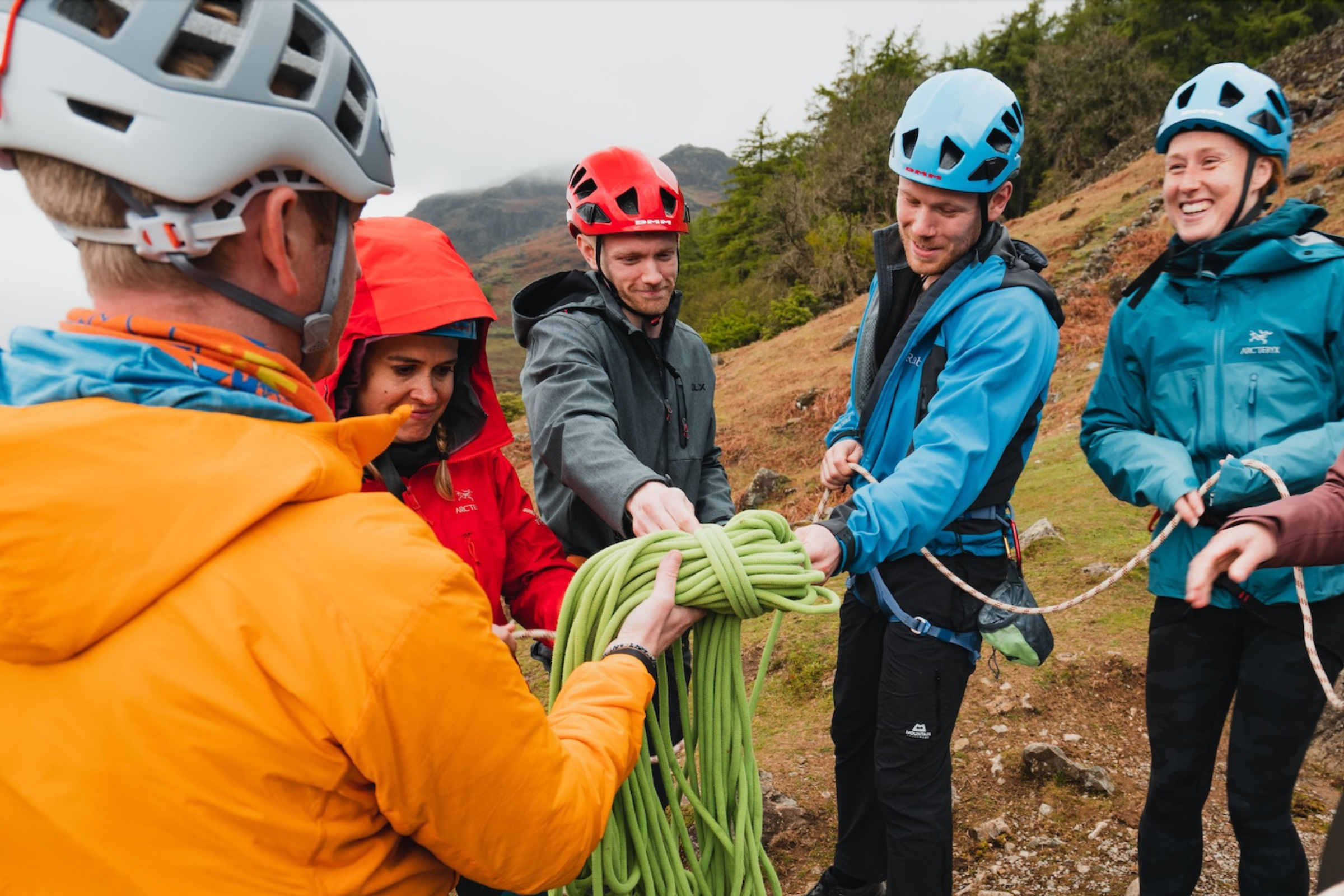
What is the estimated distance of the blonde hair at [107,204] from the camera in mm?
1147

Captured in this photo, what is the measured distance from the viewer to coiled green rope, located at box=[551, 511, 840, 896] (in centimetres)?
189

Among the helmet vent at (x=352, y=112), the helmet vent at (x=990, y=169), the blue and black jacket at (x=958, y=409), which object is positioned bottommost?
the blue and black jacket at (x=958, y=409)

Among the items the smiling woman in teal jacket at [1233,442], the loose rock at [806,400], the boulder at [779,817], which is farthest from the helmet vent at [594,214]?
the loose rock at [806,400]

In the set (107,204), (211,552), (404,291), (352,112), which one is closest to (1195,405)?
(404,291)

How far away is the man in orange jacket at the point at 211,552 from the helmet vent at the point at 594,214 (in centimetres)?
147

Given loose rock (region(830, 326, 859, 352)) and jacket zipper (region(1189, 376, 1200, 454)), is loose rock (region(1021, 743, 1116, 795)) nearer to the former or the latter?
jacket zipper (region(1189, 376, 1200, 454))

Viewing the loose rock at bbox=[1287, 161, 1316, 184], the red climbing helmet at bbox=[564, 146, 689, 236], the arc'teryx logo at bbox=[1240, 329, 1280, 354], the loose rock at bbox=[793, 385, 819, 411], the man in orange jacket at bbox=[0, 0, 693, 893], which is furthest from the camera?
the loose rock at bbox=[1287, 161, 1316, 184]

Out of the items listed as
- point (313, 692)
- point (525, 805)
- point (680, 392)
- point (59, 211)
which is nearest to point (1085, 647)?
point (680, 392)

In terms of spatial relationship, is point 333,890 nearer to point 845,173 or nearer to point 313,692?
point 313,692

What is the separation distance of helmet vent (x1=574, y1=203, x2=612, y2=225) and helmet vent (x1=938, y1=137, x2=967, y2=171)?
3.75 ft

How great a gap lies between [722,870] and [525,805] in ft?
3.49

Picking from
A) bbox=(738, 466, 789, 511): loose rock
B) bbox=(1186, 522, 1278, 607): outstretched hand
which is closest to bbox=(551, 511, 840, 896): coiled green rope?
bbox=(1186, 522, 1278, 607): outstretched hand

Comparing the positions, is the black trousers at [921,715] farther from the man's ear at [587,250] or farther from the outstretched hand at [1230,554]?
the man's ear at [587,250]

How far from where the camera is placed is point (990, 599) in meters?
2.62
